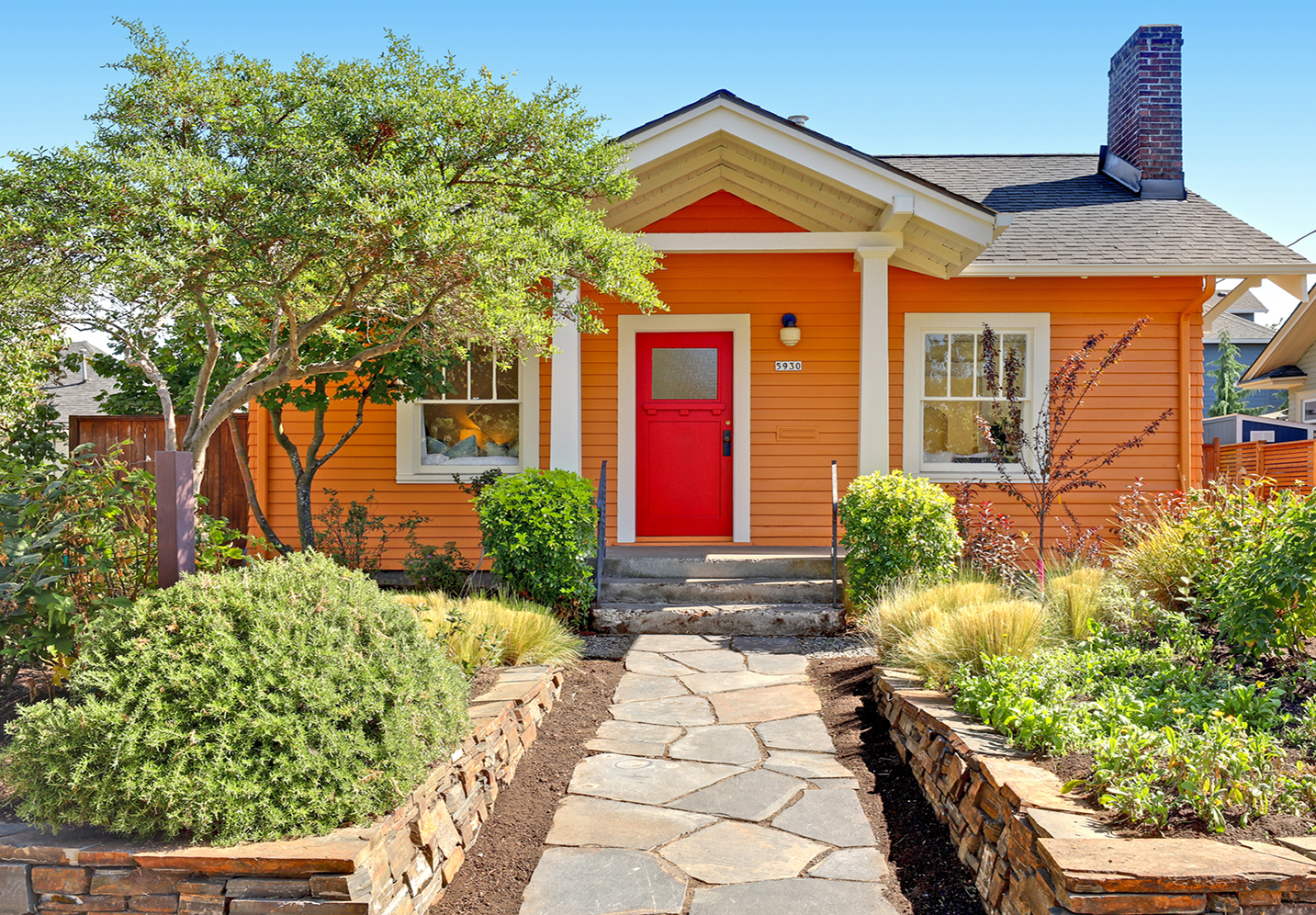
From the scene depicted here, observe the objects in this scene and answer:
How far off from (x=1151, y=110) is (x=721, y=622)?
23.4 ft

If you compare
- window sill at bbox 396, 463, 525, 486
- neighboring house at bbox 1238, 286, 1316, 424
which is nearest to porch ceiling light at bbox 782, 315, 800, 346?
window sill at bbox 396, 463, 525, 486

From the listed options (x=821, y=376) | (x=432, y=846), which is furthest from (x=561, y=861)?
(x=821, y=376)

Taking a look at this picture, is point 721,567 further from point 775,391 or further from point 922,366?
point 922,366

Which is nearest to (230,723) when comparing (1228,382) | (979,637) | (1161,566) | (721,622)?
(979,637)

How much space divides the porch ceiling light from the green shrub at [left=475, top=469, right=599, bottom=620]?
9.13 ft

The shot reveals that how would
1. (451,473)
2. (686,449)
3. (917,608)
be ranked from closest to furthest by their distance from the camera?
(917,608) → (451,473) → (686,449)

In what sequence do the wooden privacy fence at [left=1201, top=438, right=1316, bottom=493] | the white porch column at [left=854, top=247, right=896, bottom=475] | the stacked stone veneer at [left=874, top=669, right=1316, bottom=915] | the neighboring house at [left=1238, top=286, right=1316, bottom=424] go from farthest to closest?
1. the neighboring house at [left=1238, top=286, right=1316, bottom=424]
2. the wooden privacy fence at [left=1201, top=438, right=1316, bottom=493]
3. the white porch column at [left=854, top=247, right=896, bottom=475]
4. the stacked stone veneer at [left=874, top=669, right=1316, bottom=915]

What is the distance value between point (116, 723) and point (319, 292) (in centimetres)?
290

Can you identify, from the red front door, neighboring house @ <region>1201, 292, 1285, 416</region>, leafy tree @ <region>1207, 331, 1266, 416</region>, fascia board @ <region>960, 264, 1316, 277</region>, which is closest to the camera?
fascia board @ <region>960, 264, 1316, 277</region>

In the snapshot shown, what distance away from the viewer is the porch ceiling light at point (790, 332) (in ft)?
24.9

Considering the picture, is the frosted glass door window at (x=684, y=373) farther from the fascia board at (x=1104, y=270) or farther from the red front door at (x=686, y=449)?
the fascia board at (x=1104, y=270)

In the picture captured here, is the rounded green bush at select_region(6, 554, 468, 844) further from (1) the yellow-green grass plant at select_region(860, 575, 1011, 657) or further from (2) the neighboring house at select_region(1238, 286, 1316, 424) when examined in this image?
(2) the neighboring house at select_region(1238, 286, 1316, 424)

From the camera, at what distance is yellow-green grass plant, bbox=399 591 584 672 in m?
4.07

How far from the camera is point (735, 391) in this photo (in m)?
7.75
